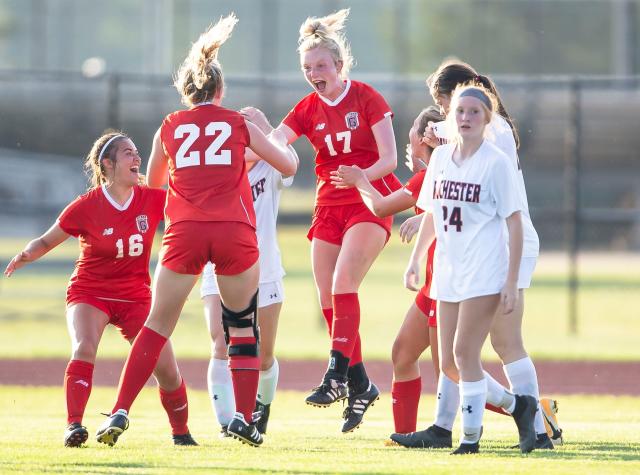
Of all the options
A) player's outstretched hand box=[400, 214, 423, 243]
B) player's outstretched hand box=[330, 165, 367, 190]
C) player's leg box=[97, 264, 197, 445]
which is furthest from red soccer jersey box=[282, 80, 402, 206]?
player's leg box=[97, 264, 197, 445]

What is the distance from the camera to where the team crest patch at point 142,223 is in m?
6.98

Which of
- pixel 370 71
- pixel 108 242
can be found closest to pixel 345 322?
pixel 108 242

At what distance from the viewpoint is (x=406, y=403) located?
718 cm

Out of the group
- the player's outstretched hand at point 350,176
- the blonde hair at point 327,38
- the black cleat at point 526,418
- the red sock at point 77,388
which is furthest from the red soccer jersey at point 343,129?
the red sock at point 77,388

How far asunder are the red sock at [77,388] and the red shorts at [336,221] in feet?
5.67

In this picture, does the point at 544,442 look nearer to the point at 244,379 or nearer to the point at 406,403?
the point at 406,403

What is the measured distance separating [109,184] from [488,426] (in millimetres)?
3309

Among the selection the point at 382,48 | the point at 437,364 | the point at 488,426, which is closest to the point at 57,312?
the point at 488,426

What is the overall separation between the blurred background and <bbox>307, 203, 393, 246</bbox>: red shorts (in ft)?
41.2

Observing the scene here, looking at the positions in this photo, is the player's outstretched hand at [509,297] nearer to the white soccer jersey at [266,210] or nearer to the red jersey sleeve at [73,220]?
the white soccer jersey at [266,210]

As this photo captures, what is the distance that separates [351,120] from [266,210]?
800mm

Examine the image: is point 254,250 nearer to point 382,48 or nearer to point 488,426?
point 488,426

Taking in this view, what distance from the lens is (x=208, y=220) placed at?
6238 mm

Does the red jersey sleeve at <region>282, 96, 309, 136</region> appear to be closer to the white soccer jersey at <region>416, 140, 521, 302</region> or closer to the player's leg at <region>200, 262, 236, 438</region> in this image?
the player's leg at <region>200, 262, 236, 438</region>
